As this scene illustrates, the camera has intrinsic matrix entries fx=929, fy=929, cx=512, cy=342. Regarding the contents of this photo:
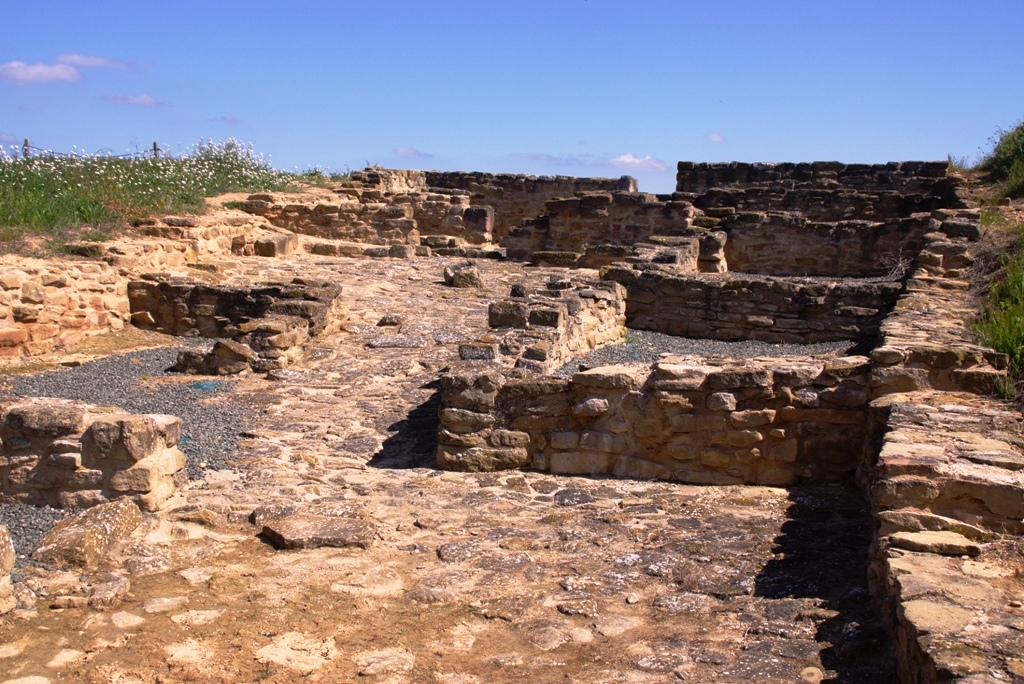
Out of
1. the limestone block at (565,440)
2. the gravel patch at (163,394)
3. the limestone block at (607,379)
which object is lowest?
the gravel patch at (163,394)

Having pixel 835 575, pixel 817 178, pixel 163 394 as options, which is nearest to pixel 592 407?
pixel 835 575

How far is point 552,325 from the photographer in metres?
7.97

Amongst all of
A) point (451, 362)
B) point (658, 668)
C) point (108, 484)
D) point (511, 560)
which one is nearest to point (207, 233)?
point (451, 362)

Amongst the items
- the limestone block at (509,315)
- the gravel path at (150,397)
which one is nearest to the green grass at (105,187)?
the gravel path at (150,397)

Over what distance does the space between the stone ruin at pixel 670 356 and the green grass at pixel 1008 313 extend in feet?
0.57

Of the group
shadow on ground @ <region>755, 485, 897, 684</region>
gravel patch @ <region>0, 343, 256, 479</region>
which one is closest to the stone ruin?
shadow on ground @ <region>755, 485, 897, 684</region>

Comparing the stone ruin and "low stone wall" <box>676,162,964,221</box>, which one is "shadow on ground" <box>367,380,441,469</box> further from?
"low stone wall" <box>676,162,964,221</box>

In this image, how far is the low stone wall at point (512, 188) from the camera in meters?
18.9

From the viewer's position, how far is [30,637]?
3771mm

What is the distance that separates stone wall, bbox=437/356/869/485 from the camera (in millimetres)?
5648

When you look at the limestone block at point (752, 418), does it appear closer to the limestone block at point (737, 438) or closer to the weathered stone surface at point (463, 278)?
the limestone block at point (737, 438)

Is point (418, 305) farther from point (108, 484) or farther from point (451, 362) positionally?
point (108, 484)

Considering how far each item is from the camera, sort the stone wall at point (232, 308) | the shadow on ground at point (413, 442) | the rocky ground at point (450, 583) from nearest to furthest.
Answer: the rocky ground at point (450, 583)
the shadow on ground at point (413, 442)
the stone wall at point (232, 308)

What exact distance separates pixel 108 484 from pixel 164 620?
1389mm
